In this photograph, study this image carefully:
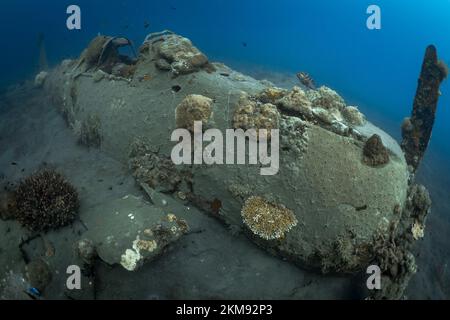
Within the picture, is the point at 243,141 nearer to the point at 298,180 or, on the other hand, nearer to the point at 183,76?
the point at 298,180

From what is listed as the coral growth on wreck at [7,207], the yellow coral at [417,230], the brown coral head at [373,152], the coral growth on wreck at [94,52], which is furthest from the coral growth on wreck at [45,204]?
the yellow coral at [417,230]

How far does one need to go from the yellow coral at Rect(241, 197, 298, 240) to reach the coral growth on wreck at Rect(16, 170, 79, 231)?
5006mm

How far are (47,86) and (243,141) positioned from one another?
1749 cm

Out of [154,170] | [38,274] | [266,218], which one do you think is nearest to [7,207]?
[38,274]

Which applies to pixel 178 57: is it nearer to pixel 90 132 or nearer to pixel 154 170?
pixel 154 170

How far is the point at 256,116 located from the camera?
9164 millimetres

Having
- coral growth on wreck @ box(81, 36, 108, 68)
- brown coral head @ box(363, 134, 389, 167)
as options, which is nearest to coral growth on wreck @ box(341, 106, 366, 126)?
brown coral head @ box(363, 134, 389, 167)

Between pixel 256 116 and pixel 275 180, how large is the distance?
192 centimetres

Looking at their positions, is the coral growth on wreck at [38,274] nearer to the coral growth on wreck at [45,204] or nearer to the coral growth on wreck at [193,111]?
the coral growth on wreck at [45,204]

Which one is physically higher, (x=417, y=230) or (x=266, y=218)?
(x=266, y=218)

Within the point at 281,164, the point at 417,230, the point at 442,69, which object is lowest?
the point at 417,230

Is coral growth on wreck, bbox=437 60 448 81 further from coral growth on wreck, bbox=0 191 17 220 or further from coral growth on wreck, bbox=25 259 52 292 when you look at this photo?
coral growth on wreck, bbox=0 191 17 220

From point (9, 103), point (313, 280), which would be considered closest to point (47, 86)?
point (9, 103)

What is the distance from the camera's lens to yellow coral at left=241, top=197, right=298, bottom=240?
27.3 ft
